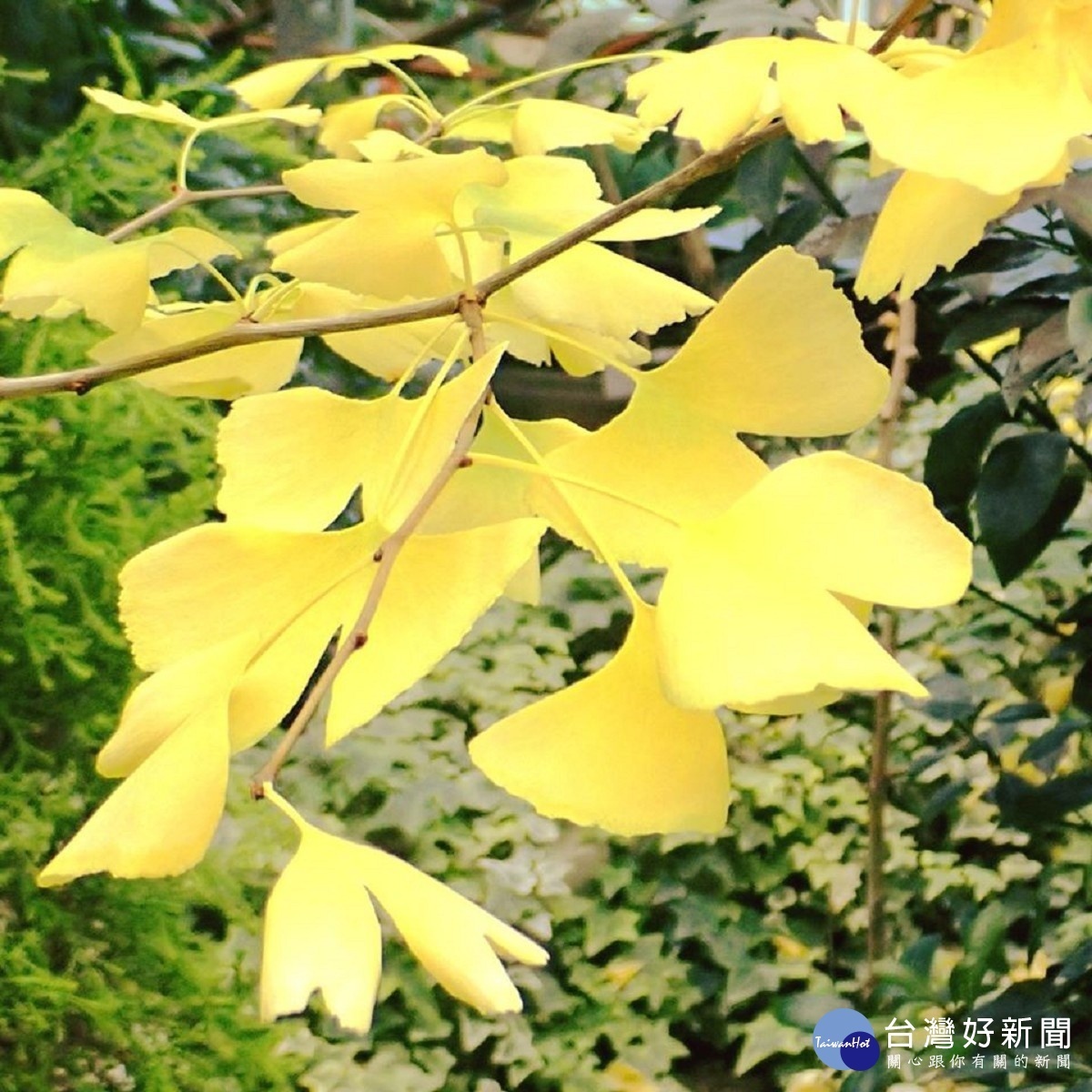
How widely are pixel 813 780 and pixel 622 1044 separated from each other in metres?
0.41

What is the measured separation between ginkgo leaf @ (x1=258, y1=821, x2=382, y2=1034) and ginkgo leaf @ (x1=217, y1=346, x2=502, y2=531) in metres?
0.06

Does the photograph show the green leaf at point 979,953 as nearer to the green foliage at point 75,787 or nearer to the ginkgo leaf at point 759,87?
the green foliage at point 75,787

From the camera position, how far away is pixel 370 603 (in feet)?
0.52

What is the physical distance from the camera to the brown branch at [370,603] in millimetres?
152

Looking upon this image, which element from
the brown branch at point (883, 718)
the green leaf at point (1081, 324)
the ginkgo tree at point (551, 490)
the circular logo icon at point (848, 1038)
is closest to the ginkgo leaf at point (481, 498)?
the ginkgo tree at point (551, 490)

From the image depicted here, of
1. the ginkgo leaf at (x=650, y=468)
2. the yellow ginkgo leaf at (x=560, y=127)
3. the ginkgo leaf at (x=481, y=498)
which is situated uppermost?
the yellow ginkgo leaf at (x=560, y=127)

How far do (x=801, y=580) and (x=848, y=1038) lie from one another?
83cm

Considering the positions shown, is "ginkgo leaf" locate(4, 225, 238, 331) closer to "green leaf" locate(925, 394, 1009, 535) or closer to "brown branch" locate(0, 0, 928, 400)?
"brown branch" locate(0, 0, 928, 400)

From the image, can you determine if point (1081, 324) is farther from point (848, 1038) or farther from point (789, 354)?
point (848, 1038)

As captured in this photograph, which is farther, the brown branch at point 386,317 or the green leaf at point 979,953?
the green leaf at point 979,953

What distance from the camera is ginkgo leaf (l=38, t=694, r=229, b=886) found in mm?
148

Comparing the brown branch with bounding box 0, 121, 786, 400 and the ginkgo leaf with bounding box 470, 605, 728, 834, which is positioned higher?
the brown branch with bounding box 0, 121, 786, 400

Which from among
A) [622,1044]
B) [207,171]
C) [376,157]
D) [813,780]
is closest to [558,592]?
[813,780]

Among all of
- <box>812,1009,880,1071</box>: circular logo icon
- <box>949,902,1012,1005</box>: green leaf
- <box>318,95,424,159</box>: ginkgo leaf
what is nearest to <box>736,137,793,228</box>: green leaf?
<box>318,95,424,159</box>: ginkgo leaf
